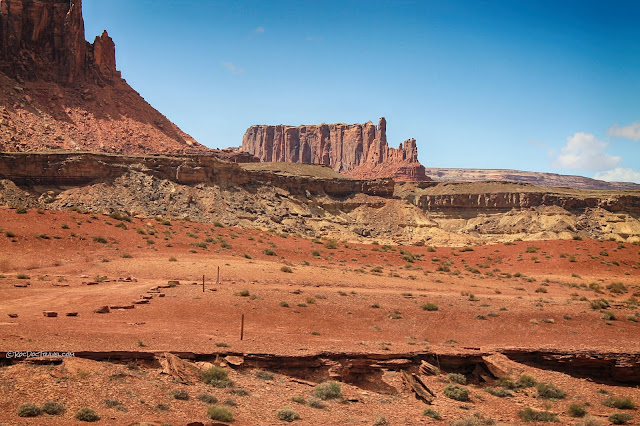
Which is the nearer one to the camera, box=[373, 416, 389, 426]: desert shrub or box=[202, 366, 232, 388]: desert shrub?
box=[373, 416, 389, 426]: desert shrub

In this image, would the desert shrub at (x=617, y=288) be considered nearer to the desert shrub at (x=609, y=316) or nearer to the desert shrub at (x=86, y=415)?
the desert shrub at (x=609, y=316)

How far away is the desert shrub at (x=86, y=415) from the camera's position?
1032 cm

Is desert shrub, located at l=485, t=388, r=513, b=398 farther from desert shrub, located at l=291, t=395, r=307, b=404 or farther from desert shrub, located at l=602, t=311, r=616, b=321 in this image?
desert shrub, located at l=602, t=311, r=616, b=321

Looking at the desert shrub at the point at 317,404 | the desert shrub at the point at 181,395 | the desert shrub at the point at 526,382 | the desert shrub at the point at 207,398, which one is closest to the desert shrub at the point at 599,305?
the desert shrub at the point at 526,382

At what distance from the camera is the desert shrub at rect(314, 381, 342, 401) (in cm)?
1391

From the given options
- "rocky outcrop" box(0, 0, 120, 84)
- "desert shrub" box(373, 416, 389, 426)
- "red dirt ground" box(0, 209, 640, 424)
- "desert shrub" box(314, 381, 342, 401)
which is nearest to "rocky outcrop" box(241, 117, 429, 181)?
"rocky outcrop" box(0, 0, 120, 84)

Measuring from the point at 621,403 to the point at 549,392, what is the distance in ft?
5.80

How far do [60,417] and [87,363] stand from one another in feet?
8.64

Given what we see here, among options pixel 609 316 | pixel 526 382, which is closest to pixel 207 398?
pixel 526 382

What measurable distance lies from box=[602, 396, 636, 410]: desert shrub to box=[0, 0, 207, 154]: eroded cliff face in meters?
65.2

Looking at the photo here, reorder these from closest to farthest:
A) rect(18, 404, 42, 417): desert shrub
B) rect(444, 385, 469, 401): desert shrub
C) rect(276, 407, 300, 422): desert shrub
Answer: rect(18, 404, 42, 417): desert shrub < rect(276, 407, 300, 422): desert shrub < rect(444, 385, 469, 401): desert shrub

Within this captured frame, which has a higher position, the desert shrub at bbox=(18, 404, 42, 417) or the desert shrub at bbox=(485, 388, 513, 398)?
the desert shrub at bbox=(18, 404, 42, 417)

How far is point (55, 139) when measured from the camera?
7144cm

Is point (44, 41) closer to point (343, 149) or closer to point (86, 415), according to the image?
point (86, 415)
